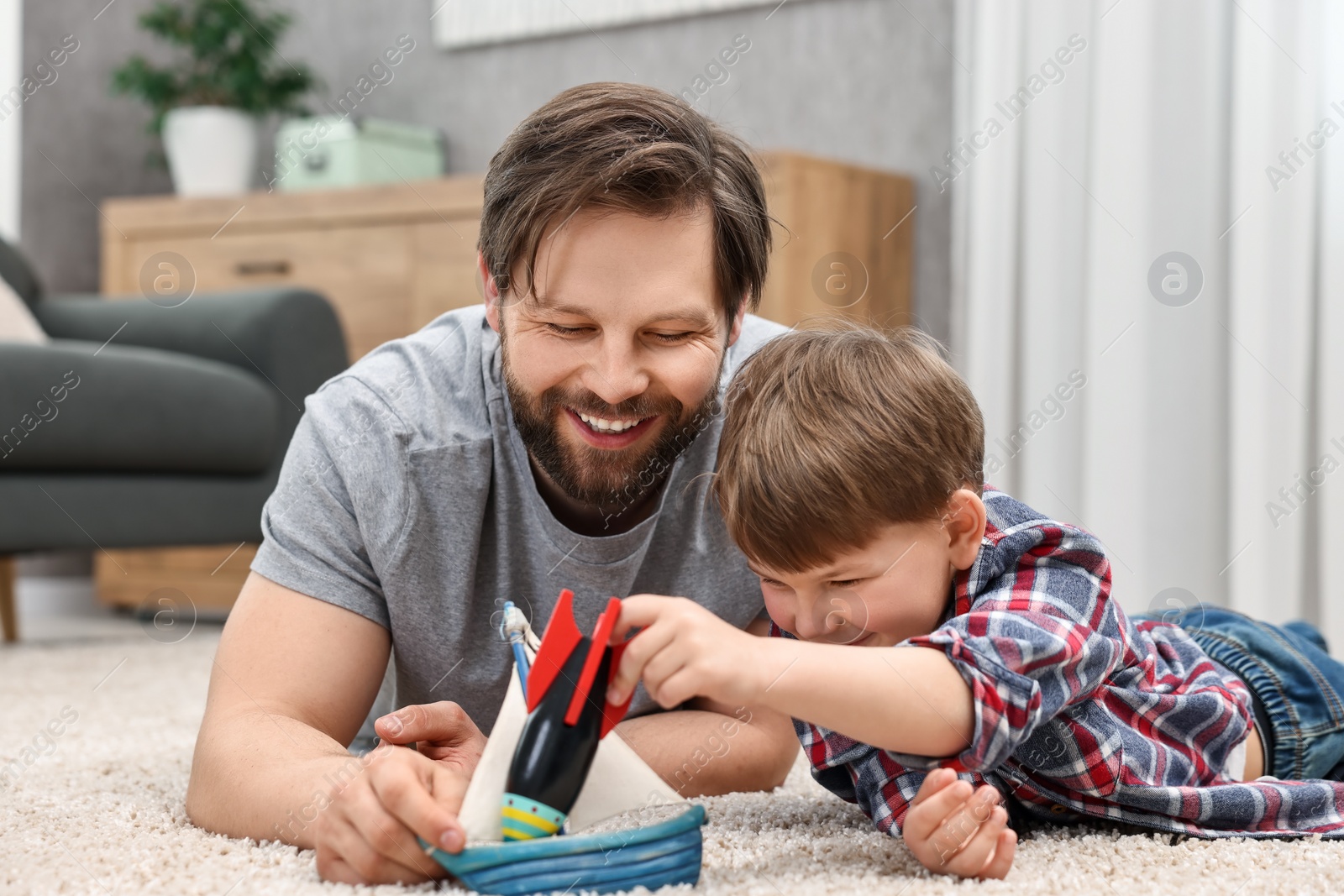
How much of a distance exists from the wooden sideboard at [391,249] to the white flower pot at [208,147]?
13cm

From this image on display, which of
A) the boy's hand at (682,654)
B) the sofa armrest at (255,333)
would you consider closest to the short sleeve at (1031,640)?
the boy's hand at (682,654)

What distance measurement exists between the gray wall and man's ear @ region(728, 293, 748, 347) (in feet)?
4.59

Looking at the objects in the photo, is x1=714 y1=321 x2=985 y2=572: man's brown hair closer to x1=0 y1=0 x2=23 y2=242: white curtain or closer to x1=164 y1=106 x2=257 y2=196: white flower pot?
x1=164 y1=106 x2=257 y2=196: white flower pot

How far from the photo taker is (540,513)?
1019 mm

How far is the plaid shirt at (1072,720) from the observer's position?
72cm

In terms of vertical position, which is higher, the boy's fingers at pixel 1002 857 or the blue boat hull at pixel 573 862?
the blue boat hull at pixel 573 862

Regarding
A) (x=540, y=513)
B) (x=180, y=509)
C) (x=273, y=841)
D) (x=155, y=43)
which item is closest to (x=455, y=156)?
(x=155, y=43)

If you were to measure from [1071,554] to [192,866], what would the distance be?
22.3 inches

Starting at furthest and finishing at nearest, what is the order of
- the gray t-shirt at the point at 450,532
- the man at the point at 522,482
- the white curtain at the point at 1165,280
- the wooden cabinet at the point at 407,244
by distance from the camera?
the wooden cabinet at the point at 407,244 → the white curtain at the point at 1165,280 → the gray t-shirt at the point at 450,532 → the man at the point at 522,482

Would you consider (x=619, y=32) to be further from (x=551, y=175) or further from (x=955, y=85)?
(x=551, y=175)

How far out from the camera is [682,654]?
0.64 m

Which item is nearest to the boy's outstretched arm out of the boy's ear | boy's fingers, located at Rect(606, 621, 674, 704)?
boy's fingers, located at Rect(606, 621, 674, 704)

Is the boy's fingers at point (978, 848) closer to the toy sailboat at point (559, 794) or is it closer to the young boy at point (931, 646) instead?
the young boy at point (931, 646)

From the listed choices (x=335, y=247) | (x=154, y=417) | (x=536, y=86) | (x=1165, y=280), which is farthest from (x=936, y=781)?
(x=536, y=86)
